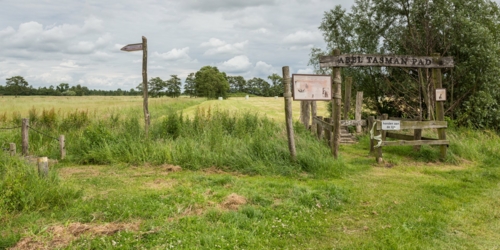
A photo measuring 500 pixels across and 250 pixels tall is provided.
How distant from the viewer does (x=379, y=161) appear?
8.66 m

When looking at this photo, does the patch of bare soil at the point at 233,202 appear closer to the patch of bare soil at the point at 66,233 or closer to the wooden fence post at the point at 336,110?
the patch of bare soil at the point at 66,233

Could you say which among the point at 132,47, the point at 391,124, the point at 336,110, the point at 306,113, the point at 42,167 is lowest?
the point at 42,167

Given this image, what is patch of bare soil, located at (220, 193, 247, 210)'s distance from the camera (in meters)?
5.15

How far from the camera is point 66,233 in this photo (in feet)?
13.7

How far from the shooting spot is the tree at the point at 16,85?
72062 mm

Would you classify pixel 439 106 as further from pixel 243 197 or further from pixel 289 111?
pixel 243 197

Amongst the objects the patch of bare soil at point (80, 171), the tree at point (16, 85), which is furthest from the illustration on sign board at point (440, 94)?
the tree at point (16, 85)

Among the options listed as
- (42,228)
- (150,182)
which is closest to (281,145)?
(150,182)

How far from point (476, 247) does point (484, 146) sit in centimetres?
701

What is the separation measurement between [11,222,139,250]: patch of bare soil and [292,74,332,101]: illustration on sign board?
4934 mm

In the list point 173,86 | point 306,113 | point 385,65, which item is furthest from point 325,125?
point 173,86

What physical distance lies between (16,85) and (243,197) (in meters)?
83.4

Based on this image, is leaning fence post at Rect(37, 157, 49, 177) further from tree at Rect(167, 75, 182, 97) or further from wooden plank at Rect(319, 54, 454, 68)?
tree at Rect(167, 75, 182, 97)

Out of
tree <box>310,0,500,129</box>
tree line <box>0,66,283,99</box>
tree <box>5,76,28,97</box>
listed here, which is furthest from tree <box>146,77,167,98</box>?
tree <box>310,0,500,129</box>
